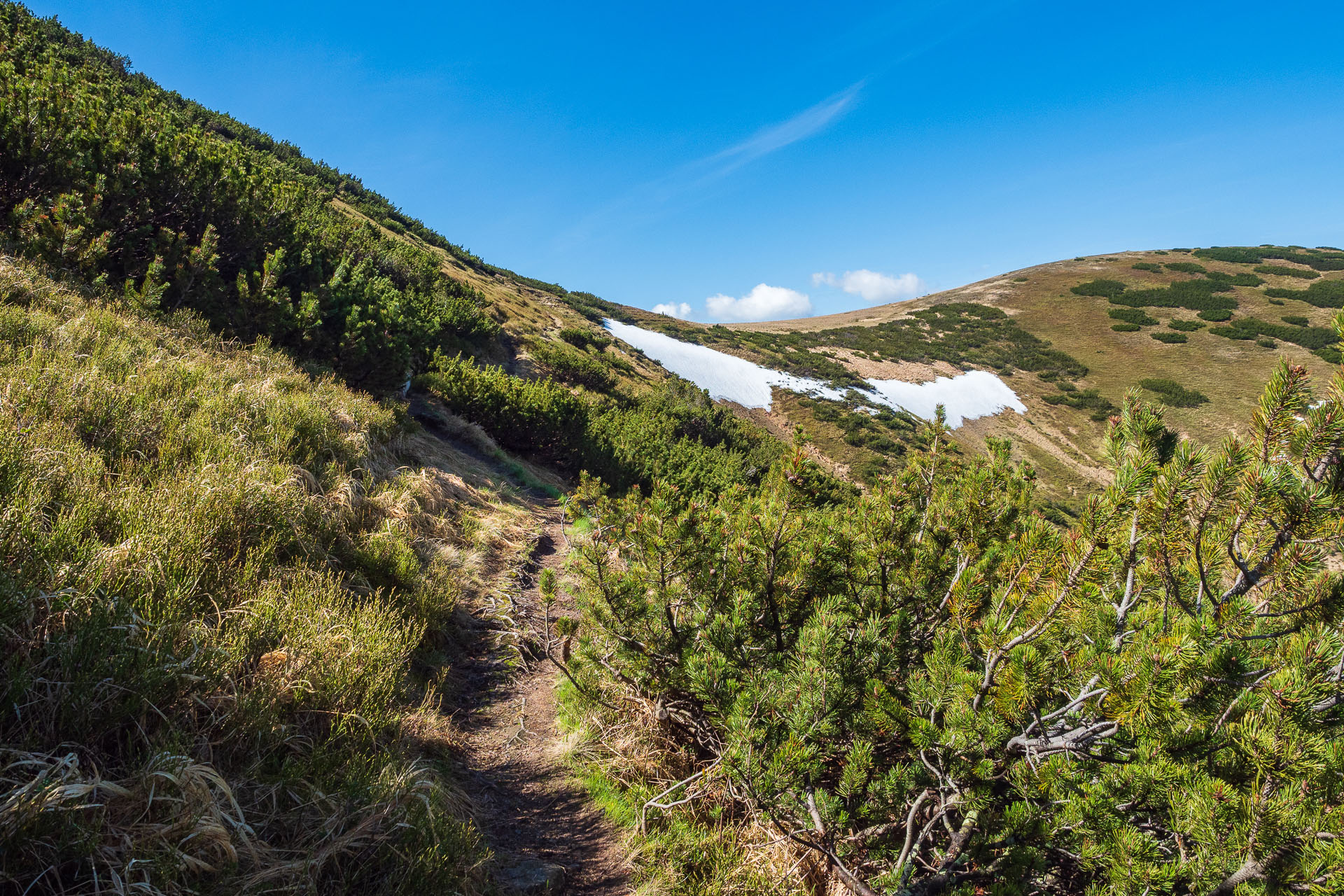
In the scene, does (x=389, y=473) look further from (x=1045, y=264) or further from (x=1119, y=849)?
(x=1045, y=264)

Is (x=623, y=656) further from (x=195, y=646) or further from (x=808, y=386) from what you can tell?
(x=808, y=386)

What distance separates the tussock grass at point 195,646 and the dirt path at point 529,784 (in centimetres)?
28

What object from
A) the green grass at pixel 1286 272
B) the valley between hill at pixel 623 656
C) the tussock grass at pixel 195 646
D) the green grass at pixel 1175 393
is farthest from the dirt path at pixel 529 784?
the green grass at pixel 1286 272

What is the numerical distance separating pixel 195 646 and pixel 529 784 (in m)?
1.83

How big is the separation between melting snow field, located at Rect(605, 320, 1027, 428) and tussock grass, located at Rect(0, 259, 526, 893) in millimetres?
22430

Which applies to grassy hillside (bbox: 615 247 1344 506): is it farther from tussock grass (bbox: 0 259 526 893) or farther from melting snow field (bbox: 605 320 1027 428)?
tussock grass (bbox: 0 259 526 893)

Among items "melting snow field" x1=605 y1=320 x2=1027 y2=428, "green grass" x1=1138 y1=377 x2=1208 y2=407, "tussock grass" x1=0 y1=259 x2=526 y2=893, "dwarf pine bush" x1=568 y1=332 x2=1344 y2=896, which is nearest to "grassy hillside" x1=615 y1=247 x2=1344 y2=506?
"green grass" x1=1138 y1=377 x2=1208 y2=407

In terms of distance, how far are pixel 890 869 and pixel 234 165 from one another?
1114 cm

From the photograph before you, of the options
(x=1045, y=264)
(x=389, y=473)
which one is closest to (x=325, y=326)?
(x=389, y=473)

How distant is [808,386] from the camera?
91.7ft

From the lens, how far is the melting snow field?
88.5 ft

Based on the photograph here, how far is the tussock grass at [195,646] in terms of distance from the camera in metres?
1.48

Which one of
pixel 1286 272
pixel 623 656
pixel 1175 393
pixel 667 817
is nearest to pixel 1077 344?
pixel 1175 393

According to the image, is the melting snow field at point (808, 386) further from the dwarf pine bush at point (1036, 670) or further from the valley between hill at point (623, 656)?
the dwarf pine bush at point (1036, 670)
